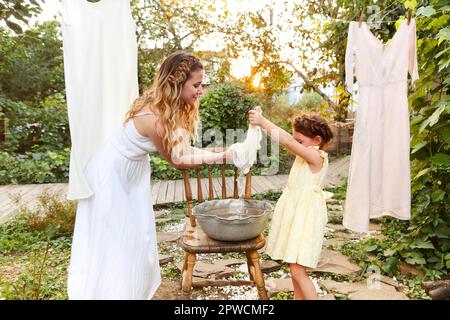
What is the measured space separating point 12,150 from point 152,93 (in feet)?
17.0

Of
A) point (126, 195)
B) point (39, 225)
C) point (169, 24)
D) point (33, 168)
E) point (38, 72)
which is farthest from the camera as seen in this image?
point (38, 72)

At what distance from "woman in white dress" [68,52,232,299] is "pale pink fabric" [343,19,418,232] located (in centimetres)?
91

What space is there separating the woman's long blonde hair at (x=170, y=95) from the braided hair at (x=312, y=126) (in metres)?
0.62

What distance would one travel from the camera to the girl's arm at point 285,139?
1825 millimetres

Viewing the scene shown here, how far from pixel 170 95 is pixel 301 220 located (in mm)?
904

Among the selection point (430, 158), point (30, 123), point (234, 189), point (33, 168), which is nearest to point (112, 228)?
point (234, 189)

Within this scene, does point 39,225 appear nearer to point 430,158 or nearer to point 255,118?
point 255,118

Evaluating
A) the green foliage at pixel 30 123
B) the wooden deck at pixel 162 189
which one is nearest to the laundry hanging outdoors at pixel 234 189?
the wooden deck at pixel 162 189

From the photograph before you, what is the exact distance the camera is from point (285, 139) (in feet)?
6.01

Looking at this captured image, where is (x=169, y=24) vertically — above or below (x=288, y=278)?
above

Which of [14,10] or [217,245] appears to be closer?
[217,245]

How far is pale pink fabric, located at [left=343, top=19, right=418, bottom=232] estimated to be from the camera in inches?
77.6

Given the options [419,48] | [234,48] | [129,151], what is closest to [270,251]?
[129,151]

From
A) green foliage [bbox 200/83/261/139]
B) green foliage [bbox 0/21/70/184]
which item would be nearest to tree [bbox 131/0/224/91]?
green foliage [bbox 200/83/261/139]
